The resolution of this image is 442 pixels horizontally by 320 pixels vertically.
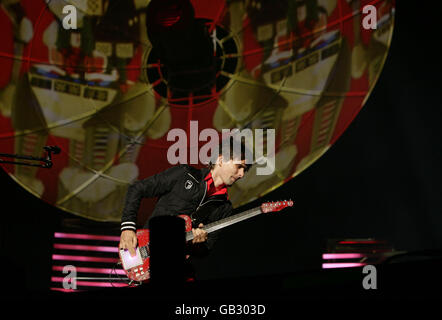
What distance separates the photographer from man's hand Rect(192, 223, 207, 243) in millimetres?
2724

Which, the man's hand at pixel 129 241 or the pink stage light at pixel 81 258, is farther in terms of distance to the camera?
the pink stage light at pixel 81 258

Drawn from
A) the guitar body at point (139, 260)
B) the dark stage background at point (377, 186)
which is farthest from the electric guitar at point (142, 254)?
the dark stage background at point (377, 186)

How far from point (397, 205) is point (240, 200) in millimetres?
1035

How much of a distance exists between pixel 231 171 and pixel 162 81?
2.81ft

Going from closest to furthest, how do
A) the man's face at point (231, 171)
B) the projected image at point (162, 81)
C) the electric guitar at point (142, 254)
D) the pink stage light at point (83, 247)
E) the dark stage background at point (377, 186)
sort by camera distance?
the electric guitar at point (142, 254) < the man's face at point (231, 171) < the projected image at point (162, 81) < the dark stage background at point (377, 186) < the pink stage light at point (83, 247)

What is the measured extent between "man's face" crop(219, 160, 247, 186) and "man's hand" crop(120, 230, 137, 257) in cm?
63

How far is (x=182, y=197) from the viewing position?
2.88 meters

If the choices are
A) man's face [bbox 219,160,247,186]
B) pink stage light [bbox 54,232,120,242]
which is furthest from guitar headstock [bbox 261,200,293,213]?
pink stage light [bbox 54,232,120,242]

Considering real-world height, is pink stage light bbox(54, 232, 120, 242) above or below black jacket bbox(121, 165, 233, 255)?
below

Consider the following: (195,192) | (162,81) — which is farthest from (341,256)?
(162,81)

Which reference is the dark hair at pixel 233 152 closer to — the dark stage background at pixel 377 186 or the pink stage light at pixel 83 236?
the dark stage background at pixel 377 186

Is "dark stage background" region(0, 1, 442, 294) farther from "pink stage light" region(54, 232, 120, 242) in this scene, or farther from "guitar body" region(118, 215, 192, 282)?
"guitar body" region(118, 215, 192, 282)

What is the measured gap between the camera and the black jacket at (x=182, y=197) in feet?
9.34

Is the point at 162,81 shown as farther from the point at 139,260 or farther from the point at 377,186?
the point at 377,186
